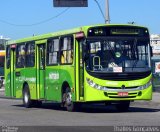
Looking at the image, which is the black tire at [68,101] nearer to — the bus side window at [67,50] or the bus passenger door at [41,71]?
the bus side window at [67,50]

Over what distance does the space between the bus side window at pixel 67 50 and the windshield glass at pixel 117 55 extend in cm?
126

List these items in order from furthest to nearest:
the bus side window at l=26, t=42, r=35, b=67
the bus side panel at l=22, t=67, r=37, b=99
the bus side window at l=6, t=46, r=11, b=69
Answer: the bus side window at l=6, t=46, r=11, b=69
the bus side window at l=26, t=42, r=35, b=67
the bus side panel at l=22, t=67, r=37, b=99

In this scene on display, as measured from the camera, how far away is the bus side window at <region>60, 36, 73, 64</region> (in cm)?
2189

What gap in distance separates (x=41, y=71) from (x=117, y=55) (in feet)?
16.7

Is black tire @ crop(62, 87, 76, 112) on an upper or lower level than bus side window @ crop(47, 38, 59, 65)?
lower

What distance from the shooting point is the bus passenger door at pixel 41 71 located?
81.7 feet

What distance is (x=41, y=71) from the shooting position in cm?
2503

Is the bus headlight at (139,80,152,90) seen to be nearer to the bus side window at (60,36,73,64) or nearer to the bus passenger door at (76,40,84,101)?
the bus passenger door at (76,40,84,101)

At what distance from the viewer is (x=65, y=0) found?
134 ft

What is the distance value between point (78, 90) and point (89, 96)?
693 millimetres

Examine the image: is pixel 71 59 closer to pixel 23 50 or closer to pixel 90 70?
pixel 90 70

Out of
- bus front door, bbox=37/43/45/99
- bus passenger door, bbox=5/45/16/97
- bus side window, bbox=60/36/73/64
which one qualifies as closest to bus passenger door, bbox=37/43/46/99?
bus front door, bbox=37/43/45/99

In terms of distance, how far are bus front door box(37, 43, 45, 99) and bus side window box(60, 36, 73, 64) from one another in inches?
86.2

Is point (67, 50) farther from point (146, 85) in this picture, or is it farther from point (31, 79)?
point (31, 79)
